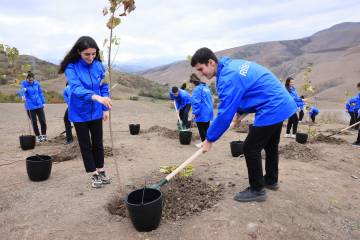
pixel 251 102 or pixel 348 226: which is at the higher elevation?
pixel 251 102

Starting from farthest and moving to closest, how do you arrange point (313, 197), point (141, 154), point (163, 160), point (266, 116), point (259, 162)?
point (141, 154), point (163, 160), point (313, 197), point (259, 162), point (266, 116)

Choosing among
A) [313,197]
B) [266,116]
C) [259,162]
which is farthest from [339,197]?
[266,116]

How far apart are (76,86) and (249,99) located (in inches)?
77.1

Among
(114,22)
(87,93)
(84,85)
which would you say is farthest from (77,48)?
(114,22)

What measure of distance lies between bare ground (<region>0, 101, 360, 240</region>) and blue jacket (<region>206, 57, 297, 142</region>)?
928mm

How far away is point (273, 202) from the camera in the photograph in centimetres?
382

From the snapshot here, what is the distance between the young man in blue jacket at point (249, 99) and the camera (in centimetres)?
336

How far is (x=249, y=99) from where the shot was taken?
3559 millimetres

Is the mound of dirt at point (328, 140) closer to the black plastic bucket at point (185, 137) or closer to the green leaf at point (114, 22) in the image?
the black plastic bucket at point (185, 137)

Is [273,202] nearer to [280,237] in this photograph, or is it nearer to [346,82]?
[280,237]

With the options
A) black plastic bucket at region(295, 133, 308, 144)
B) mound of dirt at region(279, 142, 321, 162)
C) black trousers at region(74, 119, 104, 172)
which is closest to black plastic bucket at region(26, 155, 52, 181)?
black trousers at region(74, 119, 104, 172)

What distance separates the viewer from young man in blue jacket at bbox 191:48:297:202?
3357mm

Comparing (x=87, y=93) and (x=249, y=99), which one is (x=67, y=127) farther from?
(x=249, y=99)

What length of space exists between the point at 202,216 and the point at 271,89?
1.53 metres
